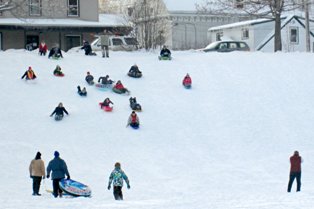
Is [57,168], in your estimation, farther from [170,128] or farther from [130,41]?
[130,41]

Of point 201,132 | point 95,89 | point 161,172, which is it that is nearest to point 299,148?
point 201,132

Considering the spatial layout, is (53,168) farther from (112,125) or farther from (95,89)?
(95,89)

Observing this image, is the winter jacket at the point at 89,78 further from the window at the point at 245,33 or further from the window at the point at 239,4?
the window at the point at 245,33

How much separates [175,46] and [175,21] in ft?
7.72

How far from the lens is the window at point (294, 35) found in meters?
60.0

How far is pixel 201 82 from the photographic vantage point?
37500 mm

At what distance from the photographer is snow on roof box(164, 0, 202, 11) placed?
208 ft

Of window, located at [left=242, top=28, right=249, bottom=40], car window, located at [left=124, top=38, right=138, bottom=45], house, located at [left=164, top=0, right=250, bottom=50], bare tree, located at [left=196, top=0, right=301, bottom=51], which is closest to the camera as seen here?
bare tree, located at [left=196, top=0, right=301, bottom=51]

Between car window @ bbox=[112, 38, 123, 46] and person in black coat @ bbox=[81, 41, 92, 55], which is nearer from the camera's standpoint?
person in black coat @ bbox=[81, 41, 92, 55]

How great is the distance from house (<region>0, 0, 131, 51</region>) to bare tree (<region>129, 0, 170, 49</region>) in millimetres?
972

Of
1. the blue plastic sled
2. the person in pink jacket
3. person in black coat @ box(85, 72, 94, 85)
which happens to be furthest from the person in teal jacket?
person in black coat @ box(85, 72, 94, 85)

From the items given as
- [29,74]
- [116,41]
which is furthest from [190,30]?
[29,74]

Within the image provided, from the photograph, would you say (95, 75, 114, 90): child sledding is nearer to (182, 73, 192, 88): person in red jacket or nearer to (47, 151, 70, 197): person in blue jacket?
(182, 73, 192, 88): person in red jacket

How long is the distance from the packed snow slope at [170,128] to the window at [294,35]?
733 inches
